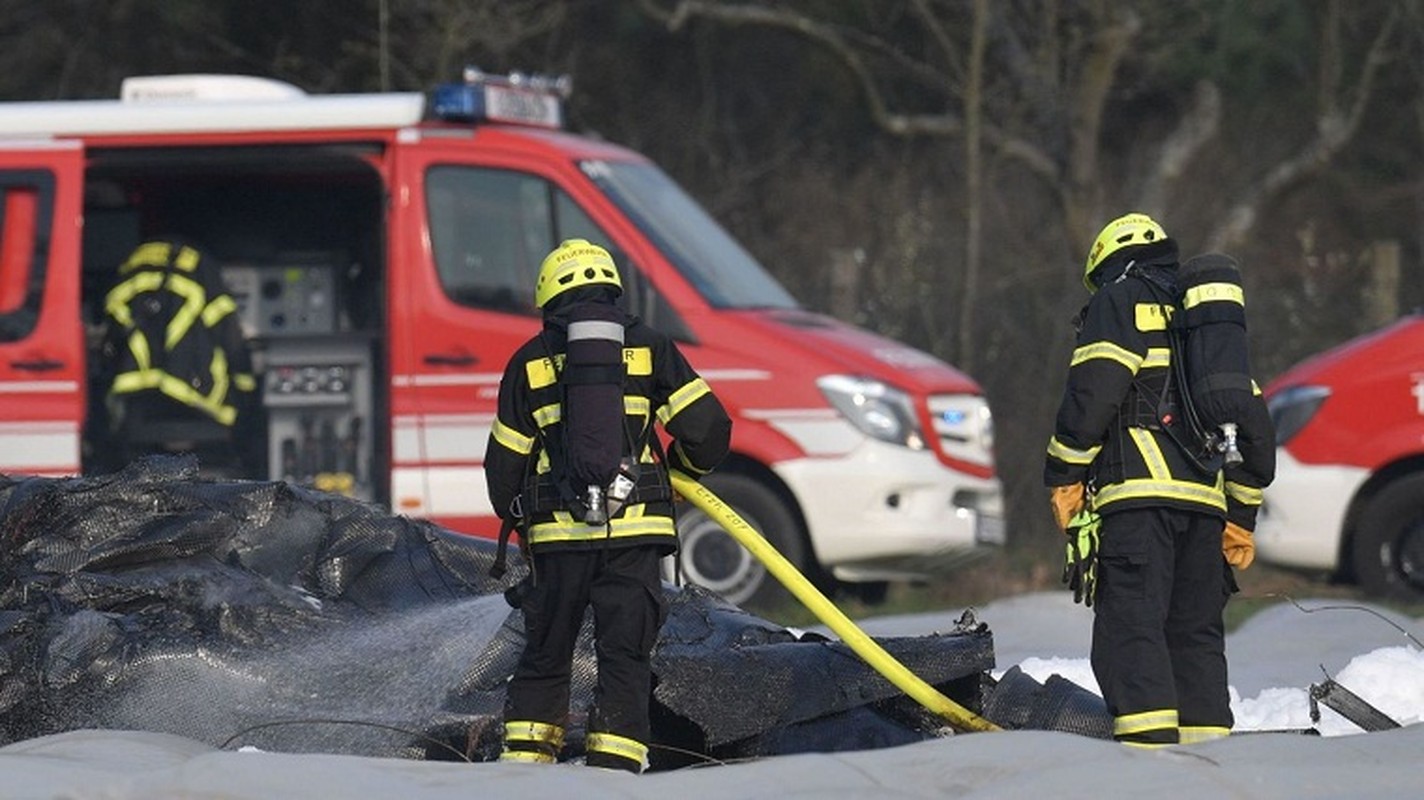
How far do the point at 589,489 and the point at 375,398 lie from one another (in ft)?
18.5

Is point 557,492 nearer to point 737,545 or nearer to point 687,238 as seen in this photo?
point 737,545

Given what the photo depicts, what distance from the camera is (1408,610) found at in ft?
36.3

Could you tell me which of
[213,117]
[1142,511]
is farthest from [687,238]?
[1142,511]

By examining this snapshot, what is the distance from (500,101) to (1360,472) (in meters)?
4.30

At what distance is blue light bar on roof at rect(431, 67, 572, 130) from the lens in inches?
436

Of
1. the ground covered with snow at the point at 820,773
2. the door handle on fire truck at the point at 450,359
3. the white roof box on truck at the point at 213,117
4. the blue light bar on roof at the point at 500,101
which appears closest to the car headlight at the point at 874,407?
the door handle on fire truck at the point at 450,359

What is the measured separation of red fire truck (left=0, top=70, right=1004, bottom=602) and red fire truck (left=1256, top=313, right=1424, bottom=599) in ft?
4.54

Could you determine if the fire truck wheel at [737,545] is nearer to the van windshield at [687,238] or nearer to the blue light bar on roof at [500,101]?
the van windshield at [687,238]

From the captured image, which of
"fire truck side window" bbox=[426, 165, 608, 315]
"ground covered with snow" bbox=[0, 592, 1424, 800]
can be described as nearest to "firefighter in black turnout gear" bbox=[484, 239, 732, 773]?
"ground covered with snow" bbox=[0, 592, 1424, 800]

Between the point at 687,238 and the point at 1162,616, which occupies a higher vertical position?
the point at 687,238

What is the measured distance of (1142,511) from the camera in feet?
21.4

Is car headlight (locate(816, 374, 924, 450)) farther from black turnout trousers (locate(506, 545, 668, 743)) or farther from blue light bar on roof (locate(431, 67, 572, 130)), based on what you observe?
black turnout trousers (locate(506, 545, 668, 743))

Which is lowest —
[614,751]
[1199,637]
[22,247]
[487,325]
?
[614,751]

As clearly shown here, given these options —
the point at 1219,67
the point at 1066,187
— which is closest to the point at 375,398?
the point at 1066,187
